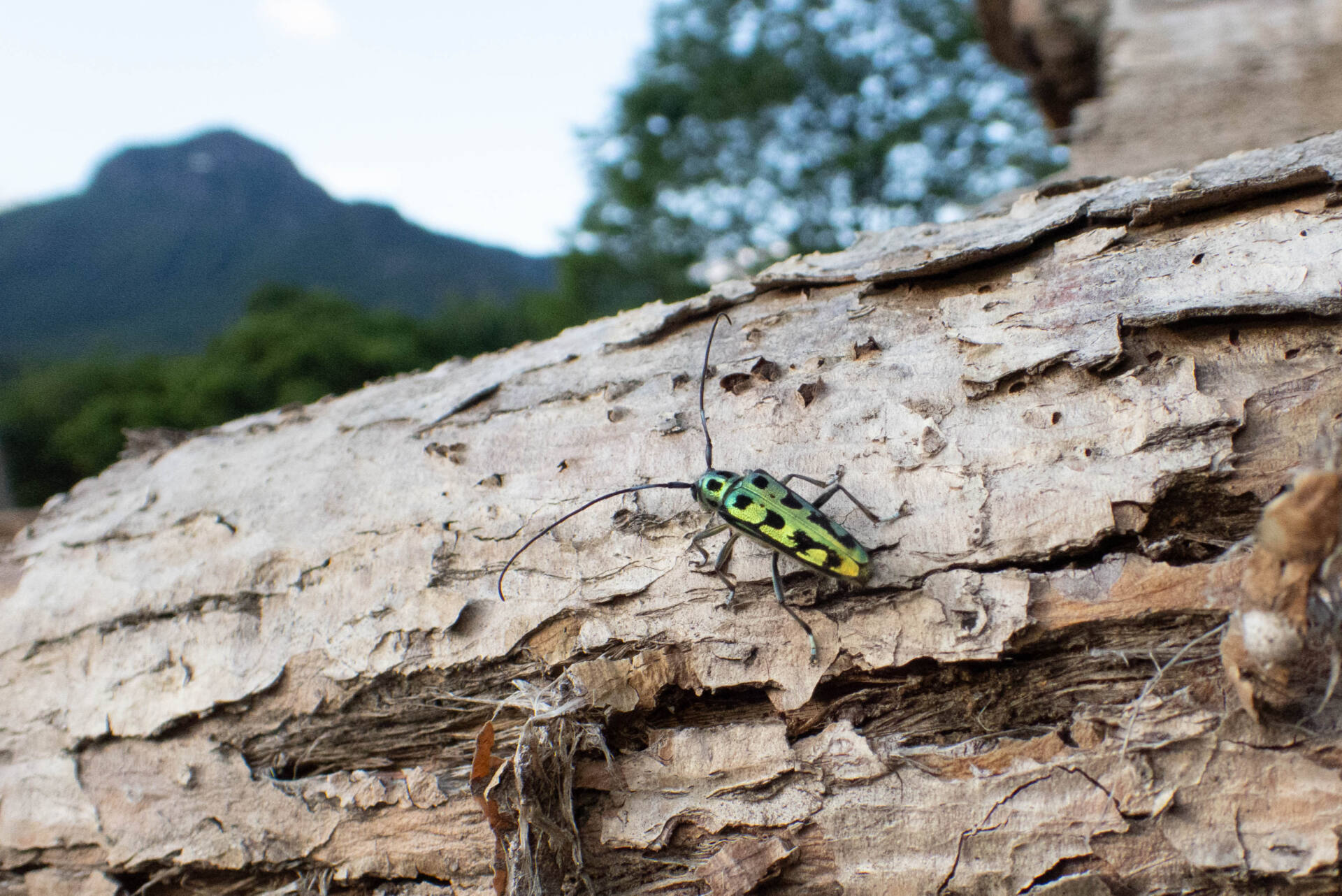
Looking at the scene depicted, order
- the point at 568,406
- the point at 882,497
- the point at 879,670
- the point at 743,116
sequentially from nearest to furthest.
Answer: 1. the point at 879,670
2. the point at 882,497
3. the point at 568,406
4. the point at 743,116

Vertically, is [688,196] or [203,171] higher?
[203,171]

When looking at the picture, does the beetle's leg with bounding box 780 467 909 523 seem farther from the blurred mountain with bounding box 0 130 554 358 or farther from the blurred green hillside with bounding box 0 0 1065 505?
the blurred mountain with bounding box 0 130 554 358

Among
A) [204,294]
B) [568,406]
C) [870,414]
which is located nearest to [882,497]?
[870,414]

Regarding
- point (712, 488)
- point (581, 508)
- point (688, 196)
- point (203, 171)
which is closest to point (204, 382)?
point (688, 196)

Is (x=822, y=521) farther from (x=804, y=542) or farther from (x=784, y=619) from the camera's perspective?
(x=784, y=619)

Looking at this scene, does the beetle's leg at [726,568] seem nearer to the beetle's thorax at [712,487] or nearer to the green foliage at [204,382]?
the beetle's thorax at [712,487]

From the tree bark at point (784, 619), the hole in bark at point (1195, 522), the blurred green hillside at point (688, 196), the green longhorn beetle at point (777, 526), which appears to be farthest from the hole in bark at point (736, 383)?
the blurred green hillside at point (688, 196)

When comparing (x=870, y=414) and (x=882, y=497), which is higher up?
(x=870, y=414)

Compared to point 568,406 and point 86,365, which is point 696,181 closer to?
point 568,406
